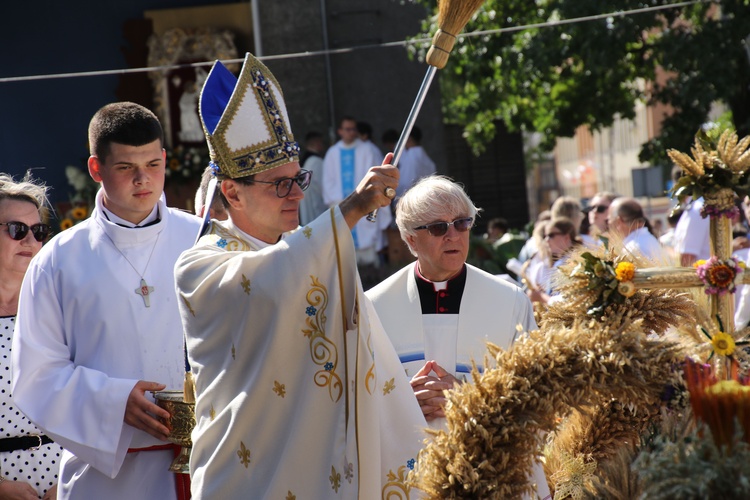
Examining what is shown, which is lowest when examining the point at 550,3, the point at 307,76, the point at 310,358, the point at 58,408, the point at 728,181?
the point at 58,408

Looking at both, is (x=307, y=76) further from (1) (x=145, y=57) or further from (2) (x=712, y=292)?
(2) (x=712, y=292)

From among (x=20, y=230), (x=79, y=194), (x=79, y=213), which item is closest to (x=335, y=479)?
(x=20, y=230)

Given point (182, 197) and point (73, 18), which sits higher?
point (73, 18)

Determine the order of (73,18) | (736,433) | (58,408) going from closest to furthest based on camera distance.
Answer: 1. (736,433)
2. (58,408)
3. (73,18)

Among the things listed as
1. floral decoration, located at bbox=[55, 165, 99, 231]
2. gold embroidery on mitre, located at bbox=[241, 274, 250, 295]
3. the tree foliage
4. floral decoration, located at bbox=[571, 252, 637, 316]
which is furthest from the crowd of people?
the tree foliage

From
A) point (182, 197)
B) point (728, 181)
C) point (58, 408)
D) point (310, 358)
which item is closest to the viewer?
point (728, 181)

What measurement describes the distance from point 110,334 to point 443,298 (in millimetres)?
1256

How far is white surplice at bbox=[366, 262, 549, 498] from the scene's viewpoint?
402 centimetres

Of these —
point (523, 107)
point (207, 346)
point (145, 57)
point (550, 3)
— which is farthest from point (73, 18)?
point (207, 346)

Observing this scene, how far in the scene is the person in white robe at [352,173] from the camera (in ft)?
41.0

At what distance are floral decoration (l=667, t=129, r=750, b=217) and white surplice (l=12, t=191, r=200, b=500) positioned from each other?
2.07 m

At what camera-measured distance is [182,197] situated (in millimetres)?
13195

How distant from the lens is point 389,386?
3270 mm

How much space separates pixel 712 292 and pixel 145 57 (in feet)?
42.0
